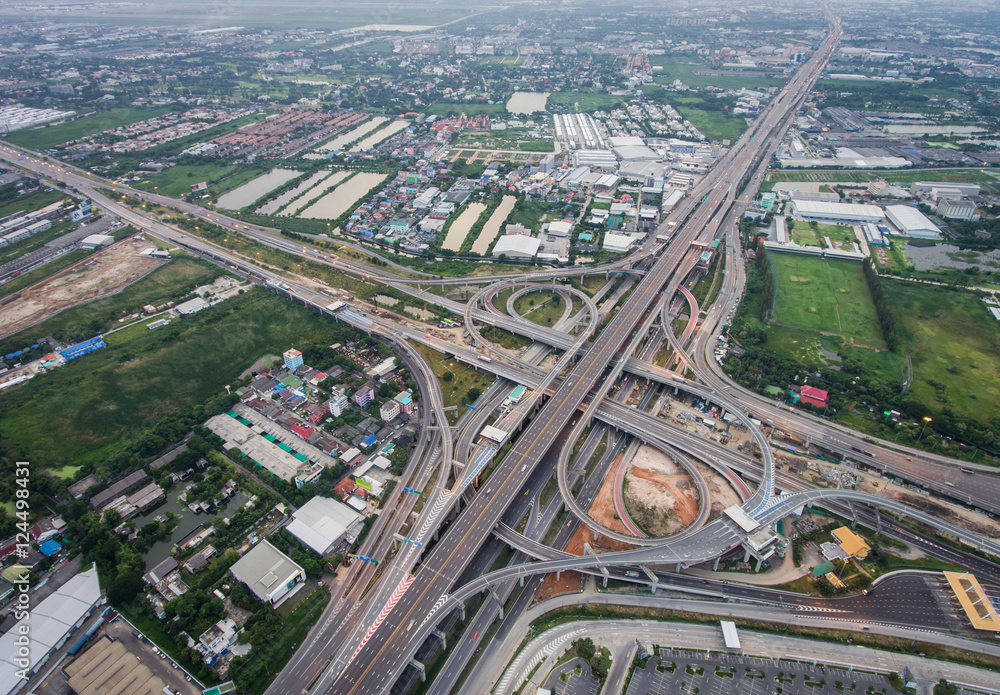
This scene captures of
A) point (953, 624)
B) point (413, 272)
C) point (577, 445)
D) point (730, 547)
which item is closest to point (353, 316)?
point (413, 272)

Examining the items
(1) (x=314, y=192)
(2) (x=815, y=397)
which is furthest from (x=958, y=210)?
(1) (x=314, y=192)

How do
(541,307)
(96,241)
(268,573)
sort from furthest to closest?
(96,241)
(541,307)
(268,573)

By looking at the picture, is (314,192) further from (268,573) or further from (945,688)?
(945,688)

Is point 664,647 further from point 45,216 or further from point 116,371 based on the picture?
point 45,216

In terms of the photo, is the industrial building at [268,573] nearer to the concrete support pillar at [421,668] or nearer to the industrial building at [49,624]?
the industrial building at [49,624]

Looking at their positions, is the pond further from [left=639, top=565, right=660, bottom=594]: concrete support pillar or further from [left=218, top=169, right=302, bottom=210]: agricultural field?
[left=218, top=169, right=302, bottom=210]: agricultural field
